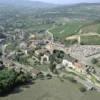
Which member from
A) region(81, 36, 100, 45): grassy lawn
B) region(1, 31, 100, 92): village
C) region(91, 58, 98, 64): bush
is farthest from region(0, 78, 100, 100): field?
region(81, 36, 100, 45): grassy lawn

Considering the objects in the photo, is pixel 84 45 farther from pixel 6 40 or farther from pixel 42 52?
pixel 6 40

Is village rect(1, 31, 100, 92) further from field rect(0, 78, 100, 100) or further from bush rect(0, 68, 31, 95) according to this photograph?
bush rect(0, 68, 31, 95)

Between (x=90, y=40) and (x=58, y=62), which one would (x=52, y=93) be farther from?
(x=90, y=40)

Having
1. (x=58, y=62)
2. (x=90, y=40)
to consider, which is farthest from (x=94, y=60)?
(x=90, y=40)

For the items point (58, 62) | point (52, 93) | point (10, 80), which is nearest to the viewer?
point (52, 93)

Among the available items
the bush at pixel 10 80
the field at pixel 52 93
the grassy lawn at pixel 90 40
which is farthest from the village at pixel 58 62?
the grassy lawn at pixel 90 40

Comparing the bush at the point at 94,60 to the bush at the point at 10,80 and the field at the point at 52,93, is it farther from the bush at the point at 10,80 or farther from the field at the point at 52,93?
the bush at the point at 10,80

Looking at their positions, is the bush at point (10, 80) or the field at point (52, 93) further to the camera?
the bush at point (10, 80)

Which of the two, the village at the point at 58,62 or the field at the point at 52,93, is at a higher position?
the field at the point at 52,93

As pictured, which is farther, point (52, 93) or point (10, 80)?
point (10, 80)
